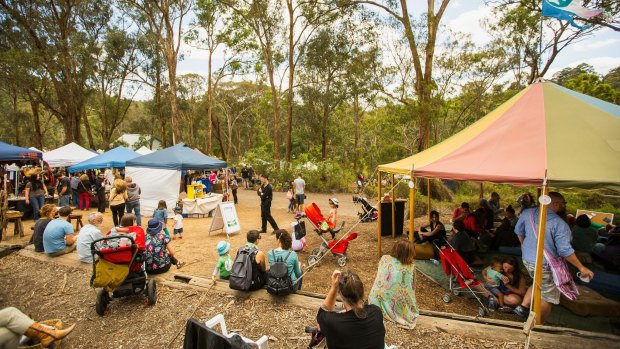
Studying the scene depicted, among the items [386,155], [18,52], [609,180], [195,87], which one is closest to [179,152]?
[609,180]

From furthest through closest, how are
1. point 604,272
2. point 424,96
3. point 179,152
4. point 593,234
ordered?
point 424,96 < point 179,152 < point 593,234 < point 604,272

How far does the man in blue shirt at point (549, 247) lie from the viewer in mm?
3285

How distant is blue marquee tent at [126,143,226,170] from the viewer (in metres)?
10.1

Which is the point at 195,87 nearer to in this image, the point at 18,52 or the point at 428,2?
the point at 18,52

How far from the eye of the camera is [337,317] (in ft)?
7.20

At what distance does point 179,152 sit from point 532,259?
10.4 meters

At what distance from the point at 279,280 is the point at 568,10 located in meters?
5.45

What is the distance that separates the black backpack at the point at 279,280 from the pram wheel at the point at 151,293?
5.30ft

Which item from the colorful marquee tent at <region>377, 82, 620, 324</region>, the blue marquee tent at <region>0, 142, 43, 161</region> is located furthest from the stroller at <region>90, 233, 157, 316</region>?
the blue marquee tent at <region>0, 142, 43, 161</region>

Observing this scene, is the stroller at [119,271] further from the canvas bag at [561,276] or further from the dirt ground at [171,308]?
the canvas bag at [561,276]

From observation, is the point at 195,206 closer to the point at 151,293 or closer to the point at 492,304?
the point at 151,293

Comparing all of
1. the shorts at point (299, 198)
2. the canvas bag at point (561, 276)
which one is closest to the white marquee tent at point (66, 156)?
the shorts at point (299, 198)

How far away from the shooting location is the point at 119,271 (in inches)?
153

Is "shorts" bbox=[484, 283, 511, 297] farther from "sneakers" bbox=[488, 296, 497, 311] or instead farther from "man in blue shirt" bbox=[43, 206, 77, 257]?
"man in blue shirt" bbox=[43, 206, 77, 257]
